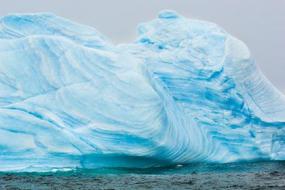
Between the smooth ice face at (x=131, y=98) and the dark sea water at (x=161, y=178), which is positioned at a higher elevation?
the smooth ice face at (x=131, y=98)

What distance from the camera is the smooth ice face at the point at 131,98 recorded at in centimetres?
1268

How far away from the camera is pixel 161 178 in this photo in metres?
12.2

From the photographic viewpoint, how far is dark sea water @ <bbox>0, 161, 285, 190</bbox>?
11.2 m

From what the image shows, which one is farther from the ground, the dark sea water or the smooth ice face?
the smooth ice face

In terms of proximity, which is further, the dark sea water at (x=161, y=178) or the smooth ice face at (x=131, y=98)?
the smooth ice face at (x=131, y=98)

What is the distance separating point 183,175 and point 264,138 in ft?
9.08

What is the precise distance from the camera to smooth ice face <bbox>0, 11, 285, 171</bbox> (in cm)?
1268

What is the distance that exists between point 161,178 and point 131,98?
180 cm

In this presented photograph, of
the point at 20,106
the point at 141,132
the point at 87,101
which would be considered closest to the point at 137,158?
the point at 141,132

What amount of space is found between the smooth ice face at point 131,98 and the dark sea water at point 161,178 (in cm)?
23

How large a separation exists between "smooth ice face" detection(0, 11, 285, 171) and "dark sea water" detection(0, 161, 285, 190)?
0.23m

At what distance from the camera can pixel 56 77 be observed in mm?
13430

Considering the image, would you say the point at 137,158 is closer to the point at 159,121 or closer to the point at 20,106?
the point at 159,121

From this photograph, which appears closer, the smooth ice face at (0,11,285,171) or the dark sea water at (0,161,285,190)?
the dark sea water at (0,161,285,190)
